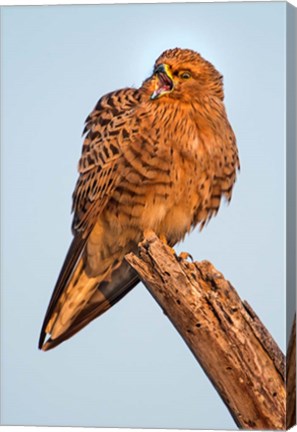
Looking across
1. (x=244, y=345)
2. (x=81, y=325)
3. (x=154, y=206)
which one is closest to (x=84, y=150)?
(x=154, y=206)

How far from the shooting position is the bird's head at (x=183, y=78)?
14.7ft

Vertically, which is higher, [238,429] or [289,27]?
[289,27]

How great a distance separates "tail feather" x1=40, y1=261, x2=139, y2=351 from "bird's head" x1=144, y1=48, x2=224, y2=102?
75cm

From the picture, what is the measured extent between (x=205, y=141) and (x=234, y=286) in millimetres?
589

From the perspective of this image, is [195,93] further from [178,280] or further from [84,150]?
[178,280]

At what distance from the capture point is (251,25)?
14.3 feet

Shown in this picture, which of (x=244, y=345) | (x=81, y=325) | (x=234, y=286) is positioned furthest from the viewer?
(x=81, y=325)

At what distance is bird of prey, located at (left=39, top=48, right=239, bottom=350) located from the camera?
445cm

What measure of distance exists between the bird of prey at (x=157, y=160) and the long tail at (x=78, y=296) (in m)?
0.02

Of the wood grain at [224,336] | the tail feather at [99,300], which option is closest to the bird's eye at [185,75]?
the wood grain at [224,336]

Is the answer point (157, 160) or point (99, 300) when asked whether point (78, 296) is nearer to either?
point (99, 300)

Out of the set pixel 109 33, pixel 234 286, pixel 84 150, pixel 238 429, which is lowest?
pixel 238 429

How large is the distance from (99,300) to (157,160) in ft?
2.38

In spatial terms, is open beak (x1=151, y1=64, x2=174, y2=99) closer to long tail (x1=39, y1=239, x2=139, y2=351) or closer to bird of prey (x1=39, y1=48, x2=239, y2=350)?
bird of prey (x1=39, y1=48, x2=239, y2=350)
